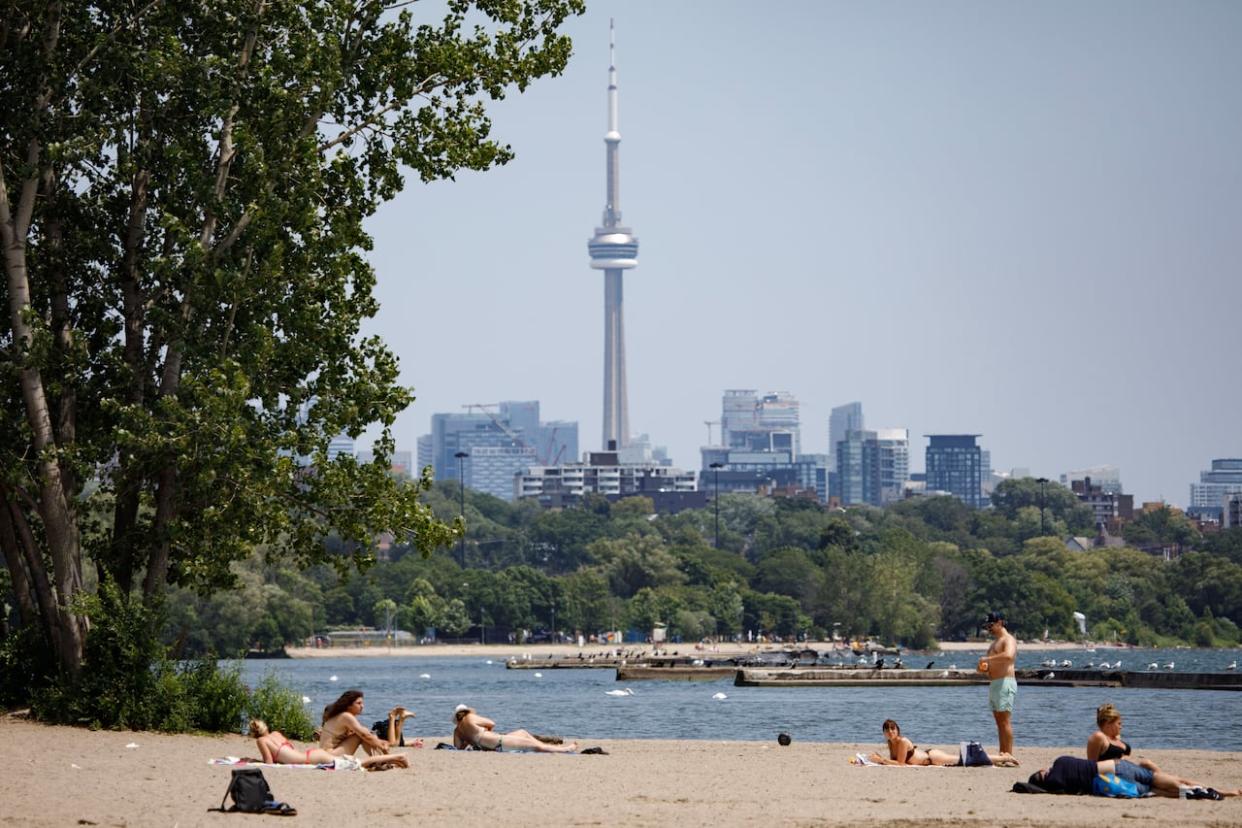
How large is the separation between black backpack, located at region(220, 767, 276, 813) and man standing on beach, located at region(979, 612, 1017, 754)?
1050cm

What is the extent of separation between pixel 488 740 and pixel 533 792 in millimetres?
6410

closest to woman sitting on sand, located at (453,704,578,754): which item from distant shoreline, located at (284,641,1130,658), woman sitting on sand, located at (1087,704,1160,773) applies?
woman sitting on sand, located at (1087,704,1160,773)

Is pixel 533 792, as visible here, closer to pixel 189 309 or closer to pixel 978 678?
pixel 189 309

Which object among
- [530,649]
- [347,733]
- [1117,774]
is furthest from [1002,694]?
[530,649]

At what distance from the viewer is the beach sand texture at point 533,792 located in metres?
20.8

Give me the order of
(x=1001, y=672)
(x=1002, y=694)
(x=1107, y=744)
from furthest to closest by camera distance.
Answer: (x=1002, y=694) → (x=1001, y=672) → (x=1107, y=744)

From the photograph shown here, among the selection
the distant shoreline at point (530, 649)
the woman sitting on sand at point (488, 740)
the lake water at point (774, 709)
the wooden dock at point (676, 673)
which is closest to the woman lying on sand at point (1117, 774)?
the woman sitting on sand at point (488, 740)

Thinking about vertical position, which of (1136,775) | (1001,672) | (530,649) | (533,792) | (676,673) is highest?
(530,649)

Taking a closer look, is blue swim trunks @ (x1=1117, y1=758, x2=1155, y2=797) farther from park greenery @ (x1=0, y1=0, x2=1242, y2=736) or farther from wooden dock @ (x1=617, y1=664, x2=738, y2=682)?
wooden dock @ (x1=617, y1=664, x2=738, y2=682)

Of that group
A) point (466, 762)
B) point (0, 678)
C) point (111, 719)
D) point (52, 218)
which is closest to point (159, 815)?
point (466, 762)

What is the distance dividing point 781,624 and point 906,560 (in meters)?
12.9

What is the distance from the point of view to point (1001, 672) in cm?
2719

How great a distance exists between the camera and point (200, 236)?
31734mm

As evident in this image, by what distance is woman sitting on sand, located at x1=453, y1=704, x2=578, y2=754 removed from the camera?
29578 mm
